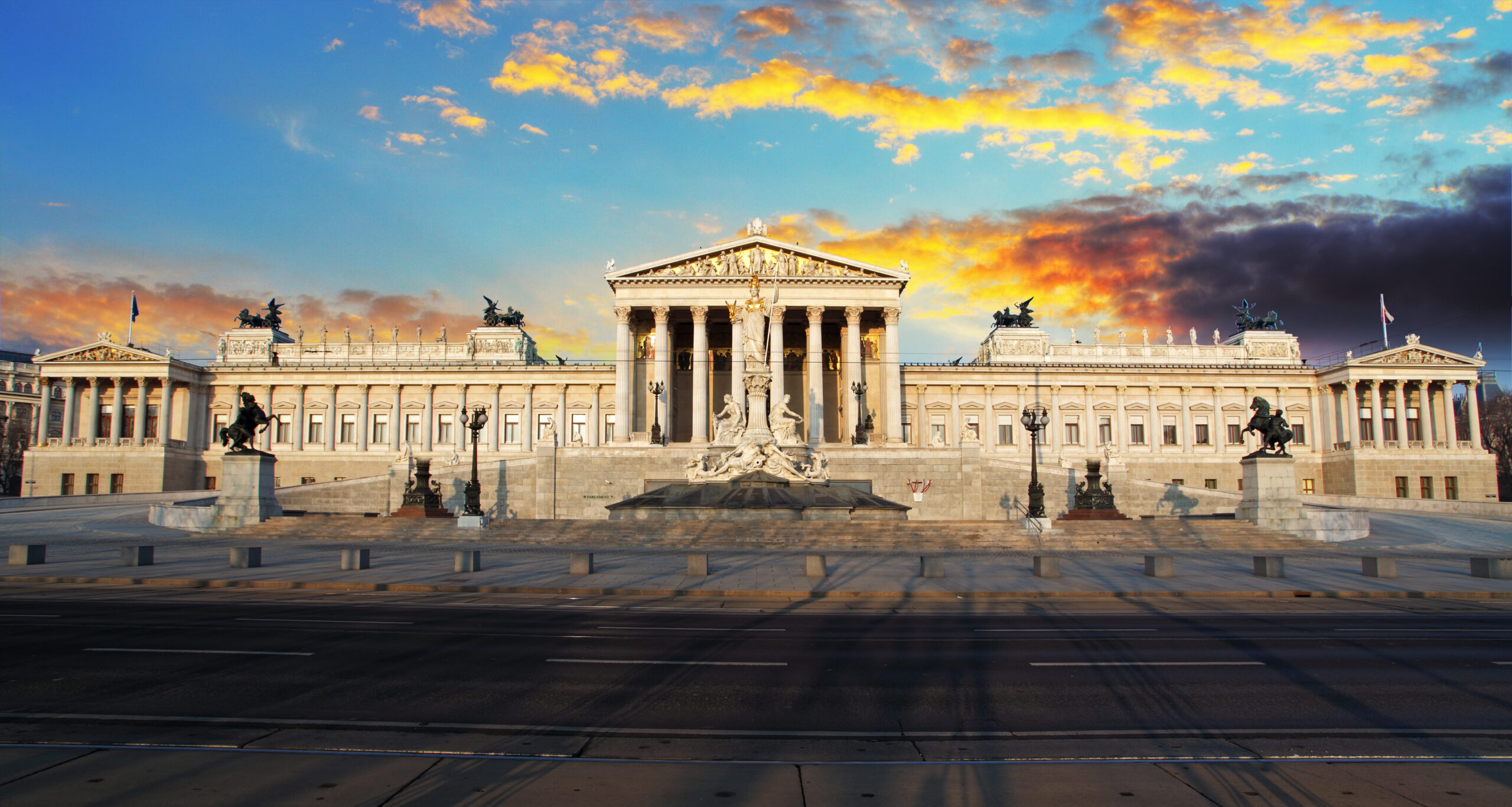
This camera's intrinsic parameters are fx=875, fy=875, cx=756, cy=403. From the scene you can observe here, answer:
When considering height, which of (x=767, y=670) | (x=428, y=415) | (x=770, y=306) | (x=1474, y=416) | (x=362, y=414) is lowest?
(x=767, y=670)

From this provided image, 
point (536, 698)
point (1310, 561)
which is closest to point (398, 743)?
point (536, 698)

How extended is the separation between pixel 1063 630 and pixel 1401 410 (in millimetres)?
93546

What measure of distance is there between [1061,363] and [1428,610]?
243 feet

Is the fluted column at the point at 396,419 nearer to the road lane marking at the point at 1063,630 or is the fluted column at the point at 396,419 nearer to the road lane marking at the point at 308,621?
the road lane marking at the point at 308,621

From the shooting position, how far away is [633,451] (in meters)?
64.6

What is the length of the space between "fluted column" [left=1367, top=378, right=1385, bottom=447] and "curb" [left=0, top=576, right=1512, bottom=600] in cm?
7637

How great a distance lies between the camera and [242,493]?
43.7m

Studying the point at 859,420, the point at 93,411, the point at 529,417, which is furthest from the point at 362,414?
the point at 859,420

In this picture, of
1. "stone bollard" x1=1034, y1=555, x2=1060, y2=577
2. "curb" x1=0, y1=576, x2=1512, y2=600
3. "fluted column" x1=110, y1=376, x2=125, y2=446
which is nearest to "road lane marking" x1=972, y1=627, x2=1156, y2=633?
"curb" x1=0, y1=576, x2=1512, y2=600

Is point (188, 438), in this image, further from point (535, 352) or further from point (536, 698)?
point (536, 698)

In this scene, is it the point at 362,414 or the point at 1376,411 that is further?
Answer: the point at 362,414

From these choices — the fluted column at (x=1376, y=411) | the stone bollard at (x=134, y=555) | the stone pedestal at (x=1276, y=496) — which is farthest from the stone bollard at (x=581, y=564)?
the fluted column at (x=1376, y=411)

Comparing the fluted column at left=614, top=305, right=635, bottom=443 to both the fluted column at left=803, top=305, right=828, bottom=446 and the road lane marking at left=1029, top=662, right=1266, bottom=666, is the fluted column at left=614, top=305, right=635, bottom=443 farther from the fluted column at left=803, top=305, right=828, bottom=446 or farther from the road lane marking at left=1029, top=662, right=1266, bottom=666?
the road lane marking at left=1029, top=662, right=1266, bottom=666

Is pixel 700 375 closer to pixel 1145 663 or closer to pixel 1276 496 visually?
pixel 1276 496
